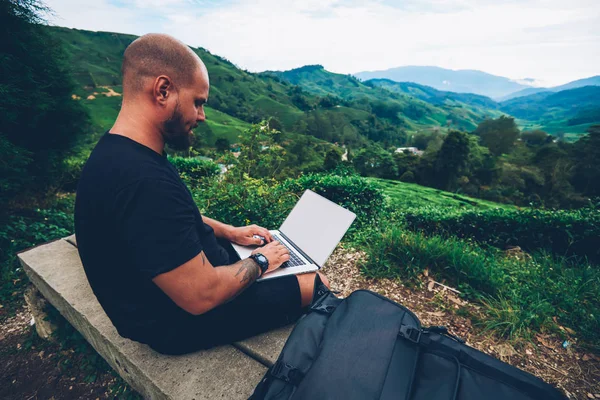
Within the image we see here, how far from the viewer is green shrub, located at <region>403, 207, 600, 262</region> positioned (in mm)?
5922

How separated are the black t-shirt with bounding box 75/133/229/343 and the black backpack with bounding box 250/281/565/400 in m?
0.75

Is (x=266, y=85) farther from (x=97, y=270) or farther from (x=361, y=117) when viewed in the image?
(x=97, y=270)

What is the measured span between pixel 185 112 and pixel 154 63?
0.93 ft

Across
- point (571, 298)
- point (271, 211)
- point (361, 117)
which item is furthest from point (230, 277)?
point (361, 117)

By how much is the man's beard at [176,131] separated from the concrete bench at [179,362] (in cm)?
138

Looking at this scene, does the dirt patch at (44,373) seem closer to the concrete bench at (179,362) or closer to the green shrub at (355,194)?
the concrete bench at (179,362)

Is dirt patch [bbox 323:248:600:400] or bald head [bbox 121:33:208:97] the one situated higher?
bald head [bbox 121:33:208:97]

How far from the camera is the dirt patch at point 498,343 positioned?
2211 millimetres

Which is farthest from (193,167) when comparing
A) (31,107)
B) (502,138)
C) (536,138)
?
(536,138)

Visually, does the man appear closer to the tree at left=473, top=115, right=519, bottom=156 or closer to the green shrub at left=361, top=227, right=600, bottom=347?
the green shrub at left=361, top=227, right=600, bottom=347

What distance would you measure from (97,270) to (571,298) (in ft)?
13.9

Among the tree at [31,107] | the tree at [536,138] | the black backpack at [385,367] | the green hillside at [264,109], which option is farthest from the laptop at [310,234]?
the tree at [536,138]

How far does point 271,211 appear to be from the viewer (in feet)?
15.1

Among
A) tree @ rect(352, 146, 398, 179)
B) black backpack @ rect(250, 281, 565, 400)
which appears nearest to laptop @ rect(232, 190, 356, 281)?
black backpack @ rect(250, 281, 565, 400)
